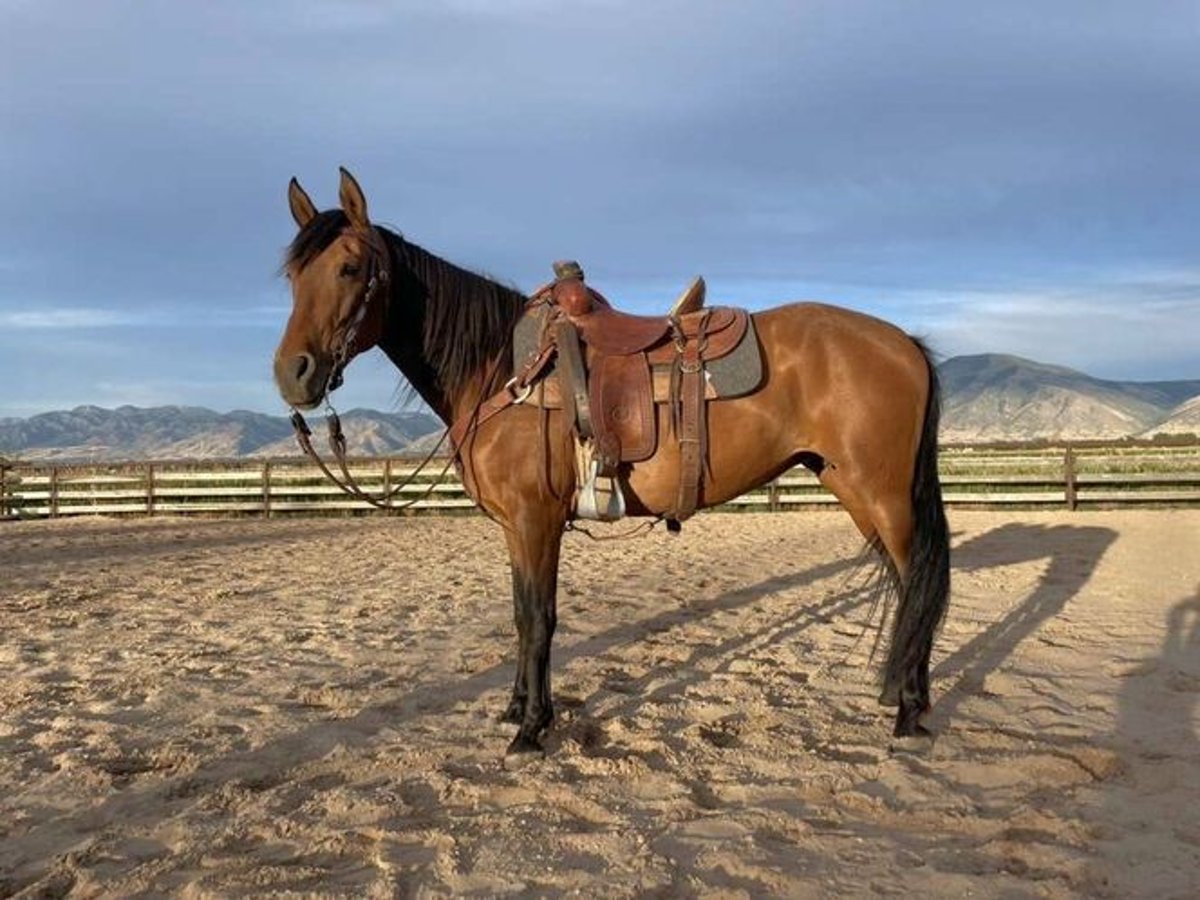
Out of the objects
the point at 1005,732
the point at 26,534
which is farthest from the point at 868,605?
the point at 26,534

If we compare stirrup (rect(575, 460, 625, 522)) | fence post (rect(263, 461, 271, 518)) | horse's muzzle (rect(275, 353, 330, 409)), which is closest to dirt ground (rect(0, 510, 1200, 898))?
stirrup (rect(575, 460, 625, 522))

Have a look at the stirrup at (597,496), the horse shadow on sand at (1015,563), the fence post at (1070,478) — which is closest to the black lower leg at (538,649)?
the stirrup at (597,496)

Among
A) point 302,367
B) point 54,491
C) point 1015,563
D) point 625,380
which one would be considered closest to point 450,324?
point 302,367

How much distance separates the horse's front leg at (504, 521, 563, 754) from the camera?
12.4 ft

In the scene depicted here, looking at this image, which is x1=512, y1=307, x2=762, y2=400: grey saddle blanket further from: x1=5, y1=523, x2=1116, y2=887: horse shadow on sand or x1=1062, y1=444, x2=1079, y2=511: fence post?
x1=1062, y1=444, x2=1079, y2=511: fence post

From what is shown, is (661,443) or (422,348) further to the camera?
(422,348)

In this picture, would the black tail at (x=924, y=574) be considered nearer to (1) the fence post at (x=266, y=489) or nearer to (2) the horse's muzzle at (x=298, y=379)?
(2) the horse's muzzle at (x=298, y=379)

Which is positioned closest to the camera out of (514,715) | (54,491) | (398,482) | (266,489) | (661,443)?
(661,443)

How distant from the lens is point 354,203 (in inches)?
148

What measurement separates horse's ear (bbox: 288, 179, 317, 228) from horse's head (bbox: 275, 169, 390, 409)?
5.2 inches

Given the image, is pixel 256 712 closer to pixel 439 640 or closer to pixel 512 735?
pixel 512 735

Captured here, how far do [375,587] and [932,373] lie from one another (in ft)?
19.4

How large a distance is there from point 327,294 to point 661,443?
5.35 feet

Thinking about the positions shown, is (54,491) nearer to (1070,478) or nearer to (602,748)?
(602,748)
